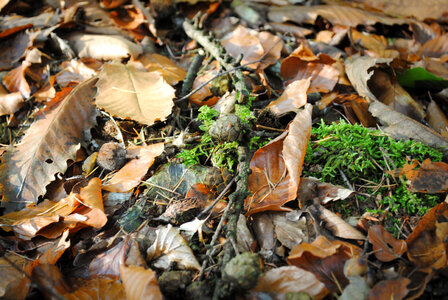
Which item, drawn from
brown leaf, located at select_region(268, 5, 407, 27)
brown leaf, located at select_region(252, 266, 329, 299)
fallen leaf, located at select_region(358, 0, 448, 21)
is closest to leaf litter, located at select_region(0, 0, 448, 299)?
brown leaf, located at select_region(252, 266, 329, 299)

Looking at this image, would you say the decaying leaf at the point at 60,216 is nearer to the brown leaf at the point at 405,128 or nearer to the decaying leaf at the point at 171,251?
the decaying leaf at the point at 171,251

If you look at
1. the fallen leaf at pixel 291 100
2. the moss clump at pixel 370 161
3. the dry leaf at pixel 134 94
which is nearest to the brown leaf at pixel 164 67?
the dry leaf at pixel 134 94

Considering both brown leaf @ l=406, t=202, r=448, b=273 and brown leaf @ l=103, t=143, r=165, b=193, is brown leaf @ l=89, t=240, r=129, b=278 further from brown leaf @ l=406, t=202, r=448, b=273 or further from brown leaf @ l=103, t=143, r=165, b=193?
brown leaf @ l=406, t=202, r=448, b=273

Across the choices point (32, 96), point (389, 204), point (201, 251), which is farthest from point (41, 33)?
point (389, 204)

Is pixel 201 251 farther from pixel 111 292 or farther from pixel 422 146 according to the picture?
pixel 422 146

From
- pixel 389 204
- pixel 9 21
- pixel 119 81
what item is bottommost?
pixel 389 204

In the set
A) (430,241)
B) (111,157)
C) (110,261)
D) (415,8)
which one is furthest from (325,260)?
(415,8)
